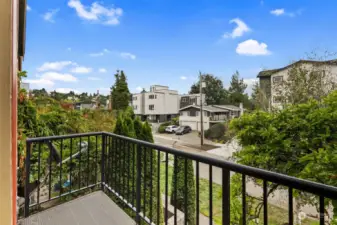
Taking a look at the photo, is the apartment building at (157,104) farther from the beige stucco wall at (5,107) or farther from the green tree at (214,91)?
the beige stucco wall at (5,107)

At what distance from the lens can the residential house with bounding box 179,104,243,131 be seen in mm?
20962

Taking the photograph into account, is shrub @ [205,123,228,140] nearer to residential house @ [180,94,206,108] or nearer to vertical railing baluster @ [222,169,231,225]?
residential house @ [180,94,206,108]

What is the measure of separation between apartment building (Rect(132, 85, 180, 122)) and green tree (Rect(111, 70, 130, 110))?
5.21 meters

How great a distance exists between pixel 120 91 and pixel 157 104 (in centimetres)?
633

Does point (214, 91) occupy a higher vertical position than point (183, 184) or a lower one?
higher

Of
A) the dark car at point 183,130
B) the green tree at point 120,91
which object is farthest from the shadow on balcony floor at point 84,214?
the dark car at point 183,130

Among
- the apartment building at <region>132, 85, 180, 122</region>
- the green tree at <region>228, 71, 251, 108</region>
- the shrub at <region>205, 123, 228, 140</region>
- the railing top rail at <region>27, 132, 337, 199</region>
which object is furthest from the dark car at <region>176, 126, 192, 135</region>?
the railing top rail at <region>27, 132, 337, 199</region>

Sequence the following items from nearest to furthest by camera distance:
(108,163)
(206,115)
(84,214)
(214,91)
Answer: (84,214)
(108,163)
(206,115)
(214,91)

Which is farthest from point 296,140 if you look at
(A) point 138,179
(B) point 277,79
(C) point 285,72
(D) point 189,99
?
(D) point 189,99

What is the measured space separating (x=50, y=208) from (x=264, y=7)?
1551 centimetres

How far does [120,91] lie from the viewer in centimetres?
2086

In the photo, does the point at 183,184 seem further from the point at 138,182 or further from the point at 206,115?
the point at 206,115

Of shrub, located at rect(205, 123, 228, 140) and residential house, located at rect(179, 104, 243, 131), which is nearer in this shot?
shrub, located at rect(205, 123, 228, 140)

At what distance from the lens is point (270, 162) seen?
13.1 feet
